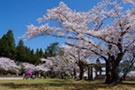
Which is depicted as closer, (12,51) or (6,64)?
(6,64)

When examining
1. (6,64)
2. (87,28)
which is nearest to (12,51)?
(6,64)

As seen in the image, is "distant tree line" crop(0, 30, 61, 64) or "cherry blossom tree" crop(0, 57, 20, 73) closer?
"cherry blossom tree" crop(0, 57, 20, 73)

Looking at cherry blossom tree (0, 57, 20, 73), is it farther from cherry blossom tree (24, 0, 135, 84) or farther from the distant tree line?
cherry blossom tree (24, 0, 135, 84)

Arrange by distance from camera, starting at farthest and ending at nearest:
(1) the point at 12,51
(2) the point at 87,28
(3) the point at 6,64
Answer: (1) the point at 12,51 < (3) the point at 6,64 < (2) the point at 87,28

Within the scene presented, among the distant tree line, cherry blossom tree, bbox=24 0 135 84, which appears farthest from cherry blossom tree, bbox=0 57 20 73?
cherry blossom tree, bbox=24 0 135 84

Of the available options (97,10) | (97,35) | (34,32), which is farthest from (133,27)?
(34,32)

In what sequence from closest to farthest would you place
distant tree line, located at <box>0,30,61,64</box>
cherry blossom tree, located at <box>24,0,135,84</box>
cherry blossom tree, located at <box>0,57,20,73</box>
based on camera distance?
cherry blossom tree, located at <box>24,0,135,84</box>
cherry blossom tree, located at <box>0,57,20,73</box>
distant tree line, located at <box>0,30,61,64</box>

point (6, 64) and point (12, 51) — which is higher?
point (12, 51)

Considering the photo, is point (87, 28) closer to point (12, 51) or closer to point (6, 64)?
point (6, 64)

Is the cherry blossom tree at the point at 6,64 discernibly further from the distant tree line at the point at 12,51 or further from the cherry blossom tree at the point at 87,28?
the cherry blossom tree at the point at 87,28

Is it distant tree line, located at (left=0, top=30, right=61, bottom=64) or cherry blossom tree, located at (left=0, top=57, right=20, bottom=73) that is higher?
distant tree line, located at (left=0, top=30, right=61, bottom=64)

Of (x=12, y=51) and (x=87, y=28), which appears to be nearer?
(x=87, y=28)

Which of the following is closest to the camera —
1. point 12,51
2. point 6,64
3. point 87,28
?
point 87,28

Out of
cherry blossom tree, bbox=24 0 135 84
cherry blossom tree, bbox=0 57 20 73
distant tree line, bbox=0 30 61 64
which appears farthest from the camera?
distant tree line, bbox=0 30 61 64
